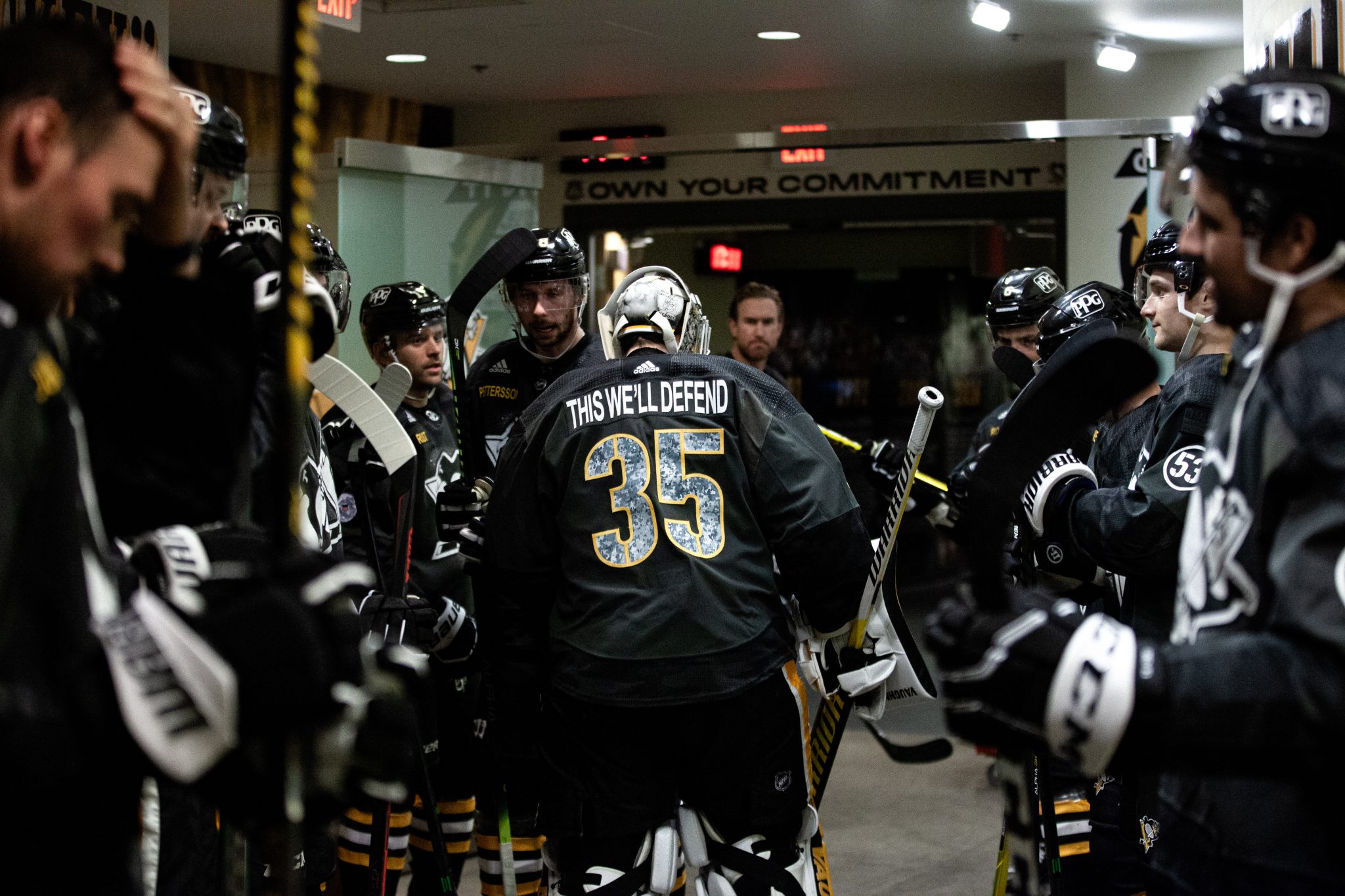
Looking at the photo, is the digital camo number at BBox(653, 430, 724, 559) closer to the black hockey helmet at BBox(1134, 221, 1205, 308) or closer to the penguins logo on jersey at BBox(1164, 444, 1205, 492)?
the penguins logo on jersey at BBox(1164, 444, 1205, 492)

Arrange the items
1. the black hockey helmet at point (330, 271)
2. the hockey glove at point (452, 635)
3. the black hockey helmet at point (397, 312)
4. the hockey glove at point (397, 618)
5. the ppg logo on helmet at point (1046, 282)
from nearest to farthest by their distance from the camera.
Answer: the hockey glove at point (397, 618) < the hockey glove at point (452, 635) < the black hockey helmet at point (330, 271) < the black hockey helmet at point (397, 312) < the ppg logo on helmet at point (1046, 282)

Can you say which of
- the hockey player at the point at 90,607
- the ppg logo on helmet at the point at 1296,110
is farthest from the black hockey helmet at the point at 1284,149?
the hockey player at the point at 90,607

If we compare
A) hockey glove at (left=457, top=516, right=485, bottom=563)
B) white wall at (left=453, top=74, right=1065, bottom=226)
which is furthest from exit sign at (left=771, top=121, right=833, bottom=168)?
hockey glove at (left=457, top=516, right=485, bottom=563)

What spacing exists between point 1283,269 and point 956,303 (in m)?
9.60

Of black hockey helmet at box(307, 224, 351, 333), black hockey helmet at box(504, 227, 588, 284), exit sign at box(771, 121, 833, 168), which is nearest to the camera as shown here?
black hockey helmet at box(307, 224, 351, 333)

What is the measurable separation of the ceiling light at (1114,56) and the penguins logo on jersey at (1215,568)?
6972 mm

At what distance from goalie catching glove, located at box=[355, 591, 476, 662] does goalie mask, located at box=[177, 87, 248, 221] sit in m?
1.22

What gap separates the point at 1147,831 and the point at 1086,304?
133 cm

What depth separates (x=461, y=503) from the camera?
3.57m

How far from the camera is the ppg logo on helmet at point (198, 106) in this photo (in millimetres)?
2023

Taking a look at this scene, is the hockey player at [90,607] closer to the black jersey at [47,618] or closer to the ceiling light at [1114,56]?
the black jersey at [47,618]

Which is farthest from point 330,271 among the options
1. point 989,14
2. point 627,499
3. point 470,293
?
point 989,14

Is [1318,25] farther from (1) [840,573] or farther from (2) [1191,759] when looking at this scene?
(2) [1191,759]

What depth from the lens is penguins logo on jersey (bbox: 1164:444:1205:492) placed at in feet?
9.15
